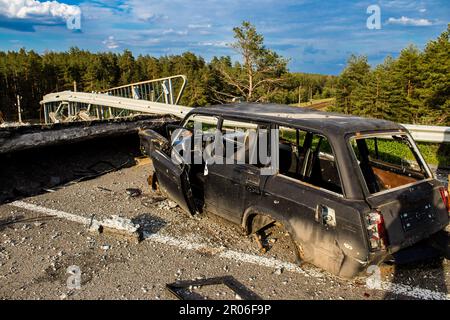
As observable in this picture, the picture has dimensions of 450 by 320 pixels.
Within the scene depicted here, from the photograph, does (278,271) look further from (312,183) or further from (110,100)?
(110,100)

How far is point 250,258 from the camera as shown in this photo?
424cm

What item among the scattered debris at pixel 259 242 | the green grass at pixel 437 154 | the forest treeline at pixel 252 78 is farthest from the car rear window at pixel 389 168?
the forest treeline at pixel 252 78

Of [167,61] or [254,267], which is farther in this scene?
[167,61]

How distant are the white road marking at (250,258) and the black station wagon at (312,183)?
330 millimetres

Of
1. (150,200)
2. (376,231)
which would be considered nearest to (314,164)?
(376,231)

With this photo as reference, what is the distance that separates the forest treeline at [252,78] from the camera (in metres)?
34.3

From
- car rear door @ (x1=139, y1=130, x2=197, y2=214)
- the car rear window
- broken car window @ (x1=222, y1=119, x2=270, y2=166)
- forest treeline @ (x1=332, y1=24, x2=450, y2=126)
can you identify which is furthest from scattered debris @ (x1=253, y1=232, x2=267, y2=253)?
forest treeline @ (x1=332, y1=24, x2=450, y2=126)

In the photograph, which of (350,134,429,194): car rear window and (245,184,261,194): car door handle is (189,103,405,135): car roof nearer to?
(350,134,429,194): car rear window

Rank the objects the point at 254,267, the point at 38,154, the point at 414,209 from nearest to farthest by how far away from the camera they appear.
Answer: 1. the point at 414,209
2. the point at 254,267
3. the point at 38,154

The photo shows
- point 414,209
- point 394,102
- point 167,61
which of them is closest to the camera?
point 414,209
